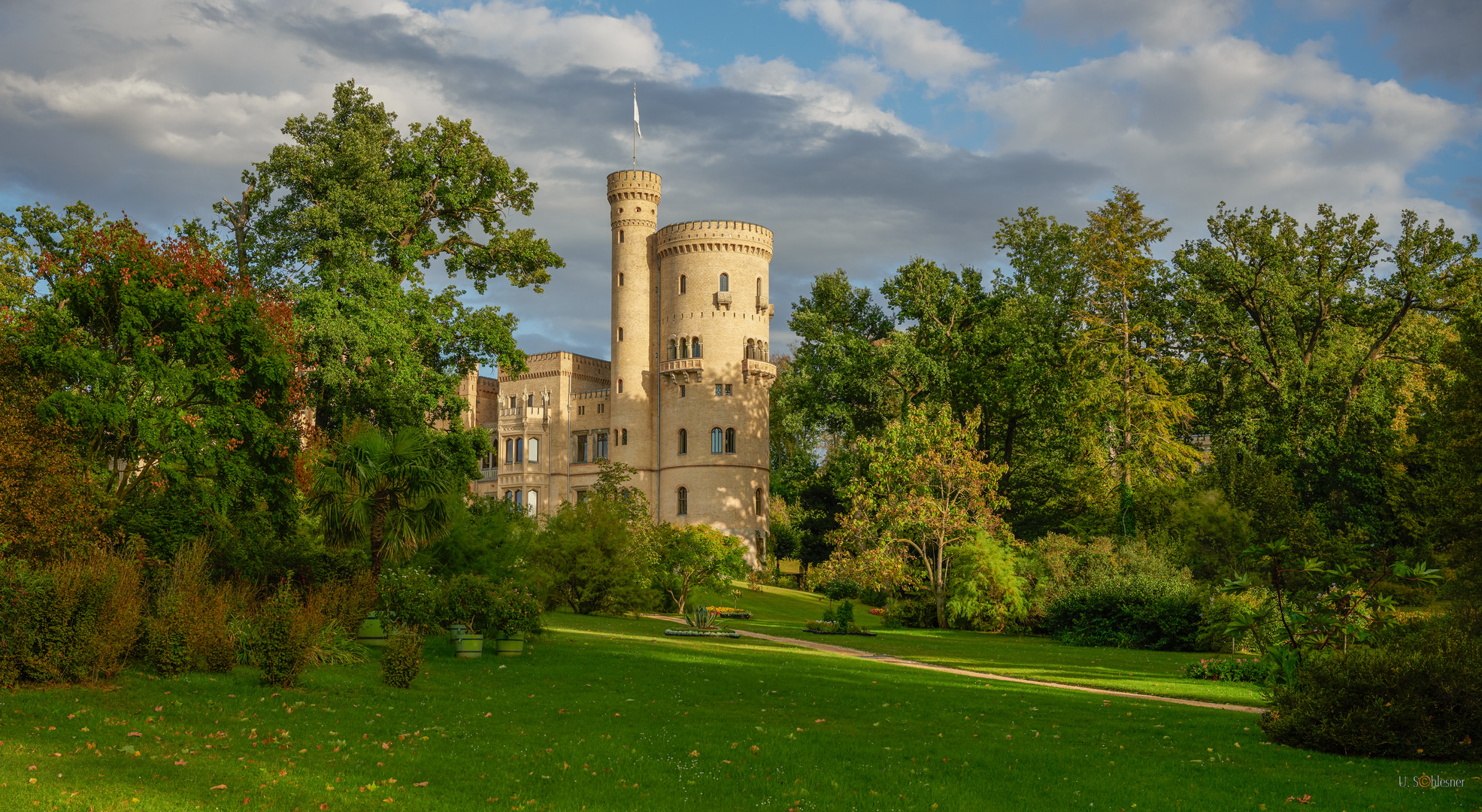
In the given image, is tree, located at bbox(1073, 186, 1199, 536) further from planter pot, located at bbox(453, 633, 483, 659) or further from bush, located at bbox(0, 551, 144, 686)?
bush, located at bbox(0, 551, 144, 686)

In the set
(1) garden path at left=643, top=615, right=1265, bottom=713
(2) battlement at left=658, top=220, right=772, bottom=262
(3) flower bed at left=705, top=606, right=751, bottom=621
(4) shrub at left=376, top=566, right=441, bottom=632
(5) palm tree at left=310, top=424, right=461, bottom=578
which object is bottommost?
(3) flower bed at left=705, top=606, right=751, bottom=621

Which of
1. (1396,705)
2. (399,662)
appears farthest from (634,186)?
(1396,705)

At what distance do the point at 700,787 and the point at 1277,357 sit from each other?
3989 cm

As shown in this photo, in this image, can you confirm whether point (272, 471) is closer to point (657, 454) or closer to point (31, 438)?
point (31, 438)

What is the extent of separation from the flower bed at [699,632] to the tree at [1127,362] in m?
17.4

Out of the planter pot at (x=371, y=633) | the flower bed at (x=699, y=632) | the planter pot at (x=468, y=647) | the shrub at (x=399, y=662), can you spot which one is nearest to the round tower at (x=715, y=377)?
the flower bed at (x=699, y=632)

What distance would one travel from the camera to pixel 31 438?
16.4 meters

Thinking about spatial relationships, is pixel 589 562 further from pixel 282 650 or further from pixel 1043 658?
pixel 282 650

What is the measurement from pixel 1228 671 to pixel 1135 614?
8928 mm

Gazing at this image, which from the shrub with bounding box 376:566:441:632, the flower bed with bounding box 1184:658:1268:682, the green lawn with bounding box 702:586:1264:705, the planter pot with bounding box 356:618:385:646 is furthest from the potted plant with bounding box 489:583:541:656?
the flower bed with bounding box 1184:658:1268:682

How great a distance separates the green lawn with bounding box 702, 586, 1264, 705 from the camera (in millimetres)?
18547

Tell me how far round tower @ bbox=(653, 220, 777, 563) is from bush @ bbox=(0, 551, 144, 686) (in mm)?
49092

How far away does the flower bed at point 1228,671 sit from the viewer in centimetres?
2044

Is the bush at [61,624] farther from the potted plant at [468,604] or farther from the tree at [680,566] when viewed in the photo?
the tree at [680,566]
